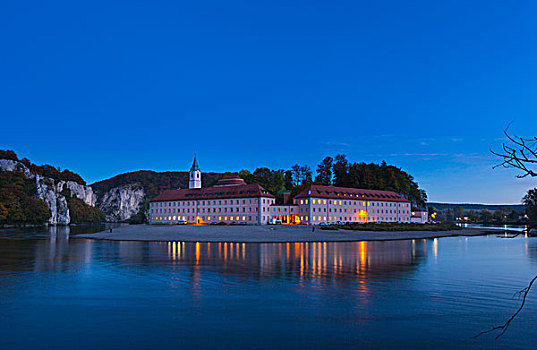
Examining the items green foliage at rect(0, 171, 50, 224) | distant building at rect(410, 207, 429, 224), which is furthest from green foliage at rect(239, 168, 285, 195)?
green foliage at rect(0, 171, 50, 224)

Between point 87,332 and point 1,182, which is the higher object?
point 1,182

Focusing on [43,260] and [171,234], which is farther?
[171,234]

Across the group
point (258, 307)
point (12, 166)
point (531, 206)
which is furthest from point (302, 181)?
point (258, 307)

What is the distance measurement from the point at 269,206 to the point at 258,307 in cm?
9088

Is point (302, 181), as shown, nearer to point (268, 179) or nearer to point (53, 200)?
point (268, 179)

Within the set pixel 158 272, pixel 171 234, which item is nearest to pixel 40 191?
pixel 171 234

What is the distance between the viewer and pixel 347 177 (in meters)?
135

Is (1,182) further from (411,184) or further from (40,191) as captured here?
(411,184)

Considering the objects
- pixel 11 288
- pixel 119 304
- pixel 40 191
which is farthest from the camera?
pixel 40 191

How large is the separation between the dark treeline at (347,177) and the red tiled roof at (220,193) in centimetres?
1199

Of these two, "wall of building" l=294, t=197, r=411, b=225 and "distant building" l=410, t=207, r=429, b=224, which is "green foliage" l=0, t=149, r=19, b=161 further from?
"distant building" l=410, t=207, r=429, b=224

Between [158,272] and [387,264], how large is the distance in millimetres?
16740

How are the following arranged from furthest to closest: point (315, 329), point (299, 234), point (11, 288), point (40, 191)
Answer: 1. point (40, 191)
2. point (299, 234)
3. point (11, 288)
4. point (315, 329)

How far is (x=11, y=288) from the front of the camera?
774 inches
